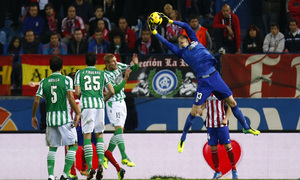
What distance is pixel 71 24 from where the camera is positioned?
53.5ft

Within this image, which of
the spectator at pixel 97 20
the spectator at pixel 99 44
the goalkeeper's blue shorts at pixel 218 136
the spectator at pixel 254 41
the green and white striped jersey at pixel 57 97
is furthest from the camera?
the spectator at pixel 97 20

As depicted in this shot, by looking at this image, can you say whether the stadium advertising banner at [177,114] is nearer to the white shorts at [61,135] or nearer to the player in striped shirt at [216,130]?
the player in striped shirt at [216,130]

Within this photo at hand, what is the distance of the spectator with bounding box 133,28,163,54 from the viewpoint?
15.3m

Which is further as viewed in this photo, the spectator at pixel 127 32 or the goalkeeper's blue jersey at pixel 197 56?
the spectator at pixel 127 32

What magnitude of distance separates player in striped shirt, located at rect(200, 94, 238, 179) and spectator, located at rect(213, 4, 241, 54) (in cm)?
277

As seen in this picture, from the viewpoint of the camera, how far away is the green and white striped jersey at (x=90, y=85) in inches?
444

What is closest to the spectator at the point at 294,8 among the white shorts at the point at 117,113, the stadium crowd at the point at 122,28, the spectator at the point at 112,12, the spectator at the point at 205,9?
the stadium crowd at the point at 122,28

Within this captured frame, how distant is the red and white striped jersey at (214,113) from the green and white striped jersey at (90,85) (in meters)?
2.34

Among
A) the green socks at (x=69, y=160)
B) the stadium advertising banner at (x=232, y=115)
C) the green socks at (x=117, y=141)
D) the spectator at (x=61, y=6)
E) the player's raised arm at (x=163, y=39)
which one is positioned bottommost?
the green socks at (x=69, y=160)

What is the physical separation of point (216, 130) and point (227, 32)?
3.29 m

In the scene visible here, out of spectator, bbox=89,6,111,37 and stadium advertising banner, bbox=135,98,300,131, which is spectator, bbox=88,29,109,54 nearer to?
spectator, bbox=89,6,111,37

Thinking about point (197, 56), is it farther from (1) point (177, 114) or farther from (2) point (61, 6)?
(2) point (61, 6)

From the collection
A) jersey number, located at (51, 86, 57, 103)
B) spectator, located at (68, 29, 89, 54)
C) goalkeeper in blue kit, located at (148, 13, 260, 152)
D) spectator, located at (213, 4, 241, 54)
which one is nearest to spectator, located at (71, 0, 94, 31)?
spectator, located at (68, 29, 89, 54)

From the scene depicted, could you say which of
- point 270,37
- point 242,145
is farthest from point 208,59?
point 270,37
